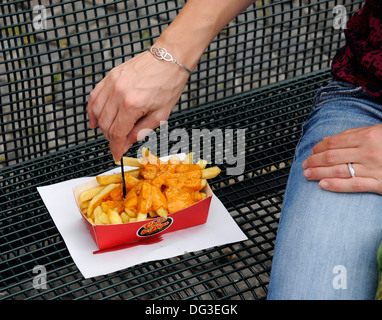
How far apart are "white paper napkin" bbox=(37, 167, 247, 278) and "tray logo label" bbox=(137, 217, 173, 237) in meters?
0.04

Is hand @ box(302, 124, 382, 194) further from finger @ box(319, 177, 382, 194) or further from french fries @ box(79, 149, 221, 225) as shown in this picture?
french fries @ box(79, 149, 221, 225)

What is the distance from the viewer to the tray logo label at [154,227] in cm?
153

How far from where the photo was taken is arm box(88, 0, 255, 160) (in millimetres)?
1247

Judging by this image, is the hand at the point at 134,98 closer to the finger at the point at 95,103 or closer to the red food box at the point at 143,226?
the finger at the point at 95,103

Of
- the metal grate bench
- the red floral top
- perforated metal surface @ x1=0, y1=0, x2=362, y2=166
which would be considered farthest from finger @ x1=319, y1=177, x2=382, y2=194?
perforated metal surface @ x1=0, y1=0, x2=362, y2=166

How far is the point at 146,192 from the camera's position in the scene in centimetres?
151

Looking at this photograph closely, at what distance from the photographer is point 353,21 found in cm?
153

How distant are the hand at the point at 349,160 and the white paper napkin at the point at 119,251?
400 mm

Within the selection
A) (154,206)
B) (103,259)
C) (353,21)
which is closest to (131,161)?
(154,206)

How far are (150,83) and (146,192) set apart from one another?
0.36 metres

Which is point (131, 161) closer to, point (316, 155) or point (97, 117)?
point (97, 117)

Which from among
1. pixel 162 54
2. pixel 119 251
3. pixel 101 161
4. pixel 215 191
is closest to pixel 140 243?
pixel 119 251

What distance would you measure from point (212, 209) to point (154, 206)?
253mm
